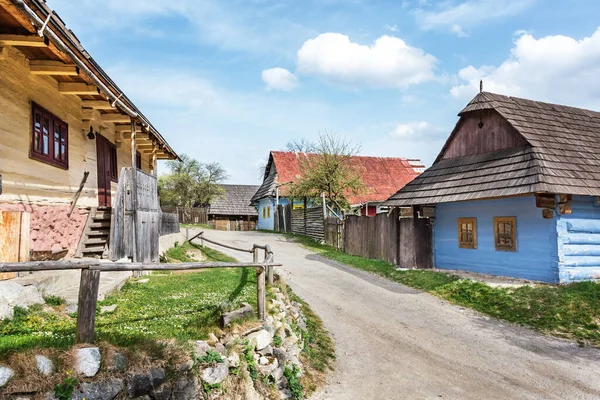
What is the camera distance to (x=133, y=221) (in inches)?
372

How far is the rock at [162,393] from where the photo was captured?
13.6 ft

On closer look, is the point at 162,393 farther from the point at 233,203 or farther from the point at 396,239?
the point at 233,203

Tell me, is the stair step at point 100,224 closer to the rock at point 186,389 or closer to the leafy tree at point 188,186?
the rock at point 186,389

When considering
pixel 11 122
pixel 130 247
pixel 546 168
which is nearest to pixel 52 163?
pixel 11 122

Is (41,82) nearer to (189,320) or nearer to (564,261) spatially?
(189,320)

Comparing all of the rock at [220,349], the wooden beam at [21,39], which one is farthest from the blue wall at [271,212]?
the rock at [220,349]

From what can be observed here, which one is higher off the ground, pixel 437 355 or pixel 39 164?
pixel 39 164

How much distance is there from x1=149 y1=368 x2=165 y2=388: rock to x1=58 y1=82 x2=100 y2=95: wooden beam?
18.9 ft

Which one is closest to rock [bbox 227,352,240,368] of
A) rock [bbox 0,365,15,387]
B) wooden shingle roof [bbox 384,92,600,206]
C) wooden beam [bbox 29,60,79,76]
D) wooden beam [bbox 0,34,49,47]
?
rock [bbox 0,365,15,387]

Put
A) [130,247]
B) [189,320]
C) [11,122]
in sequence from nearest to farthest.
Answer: [189,320], [11,122], [130,247]

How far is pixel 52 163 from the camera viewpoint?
7887mm

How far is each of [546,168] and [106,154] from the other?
11501 mm

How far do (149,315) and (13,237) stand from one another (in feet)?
7.75

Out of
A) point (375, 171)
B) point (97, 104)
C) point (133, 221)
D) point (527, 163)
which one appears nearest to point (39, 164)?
point (97, 104)
